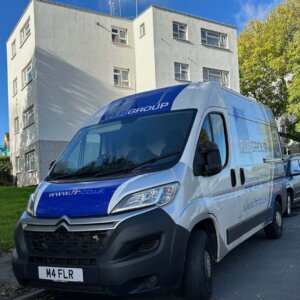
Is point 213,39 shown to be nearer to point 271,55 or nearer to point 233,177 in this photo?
point 271,55

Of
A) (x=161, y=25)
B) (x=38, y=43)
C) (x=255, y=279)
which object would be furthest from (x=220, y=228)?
(x=161, y=25)

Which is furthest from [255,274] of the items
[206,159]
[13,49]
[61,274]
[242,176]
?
[13,49]

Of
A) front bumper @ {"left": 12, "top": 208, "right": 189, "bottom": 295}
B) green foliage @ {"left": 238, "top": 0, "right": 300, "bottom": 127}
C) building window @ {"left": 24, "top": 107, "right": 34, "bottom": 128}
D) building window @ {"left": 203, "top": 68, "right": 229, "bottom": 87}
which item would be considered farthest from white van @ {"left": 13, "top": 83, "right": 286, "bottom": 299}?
green foliage @ {"left": 238, "top": 0, "right": 300, "bottom": 127}

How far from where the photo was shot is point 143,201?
4492mm

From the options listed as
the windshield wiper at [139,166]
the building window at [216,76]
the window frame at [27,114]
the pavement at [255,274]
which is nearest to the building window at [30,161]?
the window frame at [27,114]

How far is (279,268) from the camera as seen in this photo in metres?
6.55

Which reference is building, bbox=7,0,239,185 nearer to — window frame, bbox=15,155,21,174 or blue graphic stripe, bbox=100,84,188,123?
window frame, bbox=15,155,21,174

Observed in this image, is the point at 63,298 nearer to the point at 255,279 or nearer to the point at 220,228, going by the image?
the point at 220,228

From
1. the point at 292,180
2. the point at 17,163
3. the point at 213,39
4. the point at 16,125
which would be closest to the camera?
the point at 292,180

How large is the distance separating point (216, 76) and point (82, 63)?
374 inches

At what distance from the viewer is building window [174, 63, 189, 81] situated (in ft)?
94.2

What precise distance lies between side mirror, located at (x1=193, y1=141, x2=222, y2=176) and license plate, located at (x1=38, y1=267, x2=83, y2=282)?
170 centimetres

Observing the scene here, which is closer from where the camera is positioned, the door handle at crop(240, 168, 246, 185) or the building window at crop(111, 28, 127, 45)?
the door handle at crop(240, 168, 246, 185)

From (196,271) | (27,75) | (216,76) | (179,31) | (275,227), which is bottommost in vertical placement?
(275,227)
